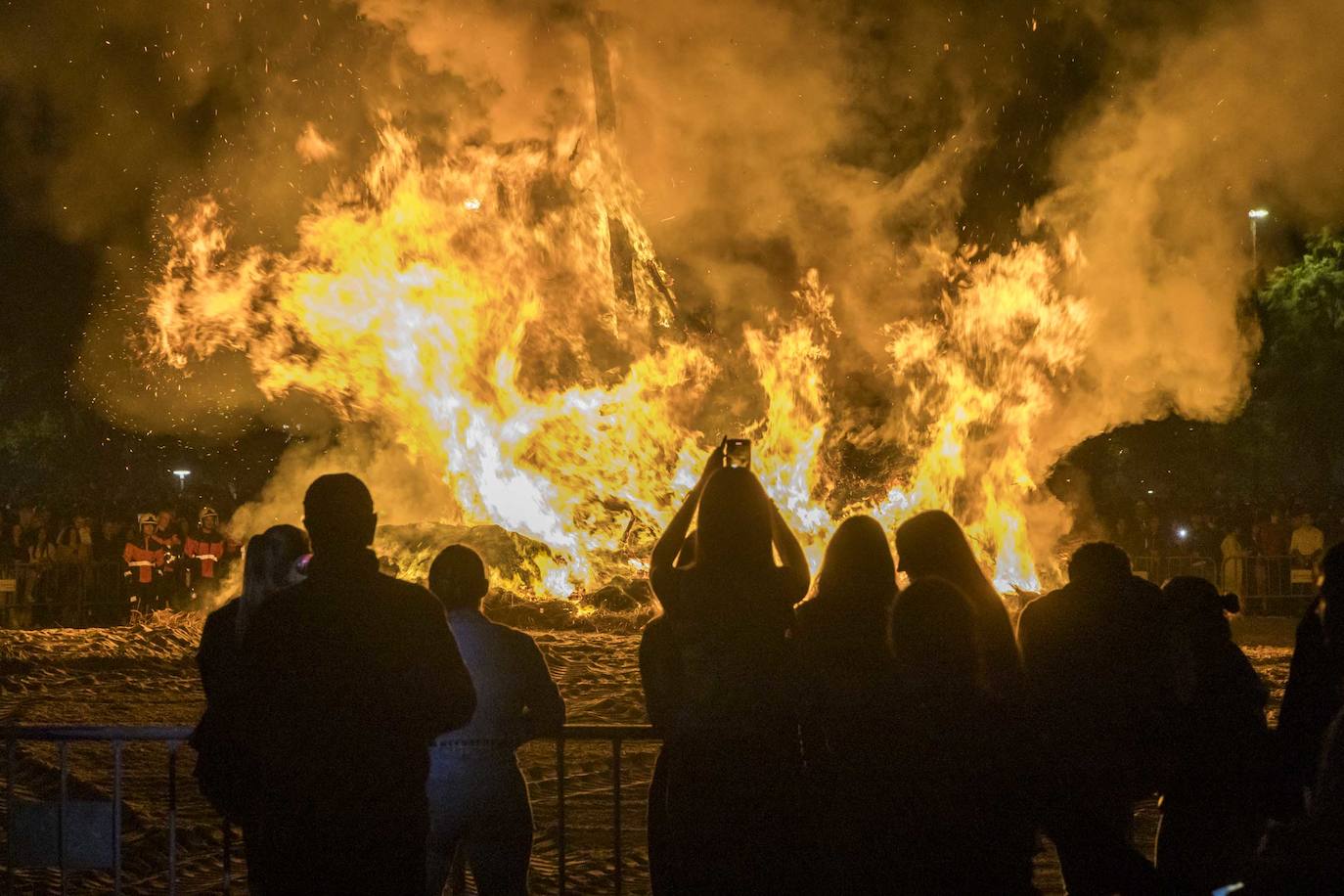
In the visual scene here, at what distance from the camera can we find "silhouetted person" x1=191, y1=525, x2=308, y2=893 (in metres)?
3.32

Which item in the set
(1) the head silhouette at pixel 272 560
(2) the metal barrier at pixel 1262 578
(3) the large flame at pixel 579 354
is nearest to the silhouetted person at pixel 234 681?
(1) the head silhouette at pixel 272 560

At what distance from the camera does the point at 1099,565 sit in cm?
439

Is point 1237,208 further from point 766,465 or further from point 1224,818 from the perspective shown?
point 1224,818

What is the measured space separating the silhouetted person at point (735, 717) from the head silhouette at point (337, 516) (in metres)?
0.97

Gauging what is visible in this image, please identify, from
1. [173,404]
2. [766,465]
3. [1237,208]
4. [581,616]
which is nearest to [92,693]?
[581,616]

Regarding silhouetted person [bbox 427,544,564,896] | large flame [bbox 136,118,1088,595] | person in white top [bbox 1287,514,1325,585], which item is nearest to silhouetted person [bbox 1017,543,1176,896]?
silhouetted person [bbox 427,544,564,896]

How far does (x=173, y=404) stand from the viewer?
30.3 metres

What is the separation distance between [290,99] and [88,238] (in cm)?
855

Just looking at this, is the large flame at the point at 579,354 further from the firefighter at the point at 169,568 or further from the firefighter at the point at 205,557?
the firefighter at the point at 169,568

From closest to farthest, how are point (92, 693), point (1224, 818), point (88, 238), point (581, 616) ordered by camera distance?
point (1224, 818), point (92, 693), point (581, 616), point (88, 238)

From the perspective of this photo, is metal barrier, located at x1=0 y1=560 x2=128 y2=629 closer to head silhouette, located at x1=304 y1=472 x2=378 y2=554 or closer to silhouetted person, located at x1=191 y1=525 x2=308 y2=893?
silhouetted person, located at x1=191 y1=525 x2=308 y2=893

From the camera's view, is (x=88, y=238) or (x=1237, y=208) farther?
(x=88, y=238)

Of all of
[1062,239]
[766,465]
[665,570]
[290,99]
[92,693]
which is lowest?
[92,693]

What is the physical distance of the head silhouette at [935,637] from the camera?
11.3ft
